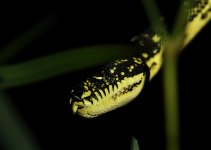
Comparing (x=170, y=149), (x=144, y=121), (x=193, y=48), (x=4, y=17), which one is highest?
(x=4, y=17)

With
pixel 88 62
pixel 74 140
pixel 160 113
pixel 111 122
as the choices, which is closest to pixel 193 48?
pixel 160 113

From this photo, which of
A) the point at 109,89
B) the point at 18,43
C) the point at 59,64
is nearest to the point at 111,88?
the point at 109,89

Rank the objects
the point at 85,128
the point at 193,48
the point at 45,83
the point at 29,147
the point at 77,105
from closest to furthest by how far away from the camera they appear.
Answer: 1. the point at 29,147
2. the point at 77,105
3. the point at 193,48
4. the point at 85,128
5. the point at 45,83

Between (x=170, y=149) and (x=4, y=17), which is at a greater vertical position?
(x=4, y=17)

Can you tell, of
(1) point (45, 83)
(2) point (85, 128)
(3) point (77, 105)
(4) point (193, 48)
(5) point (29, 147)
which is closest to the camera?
(5) point (29, 147)

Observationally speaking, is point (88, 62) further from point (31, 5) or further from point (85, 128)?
point (31, 5)

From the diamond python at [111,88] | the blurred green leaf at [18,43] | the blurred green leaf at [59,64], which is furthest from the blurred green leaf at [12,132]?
the diamond python at [111,88]

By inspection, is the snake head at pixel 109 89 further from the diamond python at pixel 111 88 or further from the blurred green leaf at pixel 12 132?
the blurred green leaf at pixel 12 132
